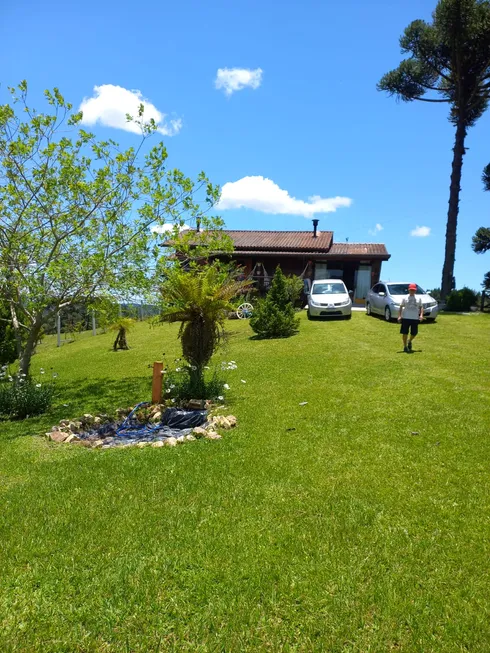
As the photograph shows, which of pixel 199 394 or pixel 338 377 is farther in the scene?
pixel 338 377

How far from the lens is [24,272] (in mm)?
8336

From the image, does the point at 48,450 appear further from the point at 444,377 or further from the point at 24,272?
the point at 444,377

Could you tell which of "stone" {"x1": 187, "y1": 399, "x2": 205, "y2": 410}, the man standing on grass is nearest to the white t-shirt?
the man standing on grass

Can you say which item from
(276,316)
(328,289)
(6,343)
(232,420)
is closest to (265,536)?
(232,420)

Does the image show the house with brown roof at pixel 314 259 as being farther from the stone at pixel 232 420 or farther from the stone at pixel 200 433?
the stone at pixel 200 433

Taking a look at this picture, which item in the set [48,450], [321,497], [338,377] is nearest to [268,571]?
[321,497]

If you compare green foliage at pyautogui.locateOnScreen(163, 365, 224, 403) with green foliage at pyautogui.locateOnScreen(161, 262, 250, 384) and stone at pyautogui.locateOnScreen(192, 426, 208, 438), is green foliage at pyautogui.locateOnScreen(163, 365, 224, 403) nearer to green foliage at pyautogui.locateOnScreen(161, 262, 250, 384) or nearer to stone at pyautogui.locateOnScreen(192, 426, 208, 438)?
green foliage at pyautogui.locateOnScreen(161, 262, 250, 384)

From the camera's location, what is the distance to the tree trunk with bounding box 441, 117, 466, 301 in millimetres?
23688

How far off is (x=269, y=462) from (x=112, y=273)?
5.77m

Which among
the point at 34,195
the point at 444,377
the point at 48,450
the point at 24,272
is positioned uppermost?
the point at 34,195

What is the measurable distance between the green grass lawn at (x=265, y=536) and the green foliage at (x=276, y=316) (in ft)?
25.3

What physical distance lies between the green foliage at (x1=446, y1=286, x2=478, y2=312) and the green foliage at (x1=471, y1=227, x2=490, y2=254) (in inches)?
187

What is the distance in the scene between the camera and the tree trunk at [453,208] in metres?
23.7

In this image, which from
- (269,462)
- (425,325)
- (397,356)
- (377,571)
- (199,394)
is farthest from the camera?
(425,325)
